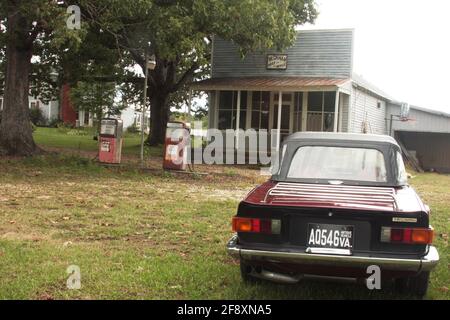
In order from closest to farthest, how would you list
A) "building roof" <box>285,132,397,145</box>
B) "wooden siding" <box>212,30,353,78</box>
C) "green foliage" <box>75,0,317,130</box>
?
"building roof" <box>285,132,397,145</box> → "green foliage" <box>75,0,317,130</box> → "wooden siding" <box>212,30,353,78</box>

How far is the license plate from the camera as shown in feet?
14.2

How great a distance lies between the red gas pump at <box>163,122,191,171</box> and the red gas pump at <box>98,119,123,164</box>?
1447 millimetres

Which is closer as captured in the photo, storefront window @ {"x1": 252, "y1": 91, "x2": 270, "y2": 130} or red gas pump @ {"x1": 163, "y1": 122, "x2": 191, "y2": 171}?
red gas pump @ {"x1": 163, "y1": 122, "x2": 191, "y2": 171}

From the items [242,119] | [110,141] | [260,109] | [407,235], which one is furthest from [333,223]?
[242,119]

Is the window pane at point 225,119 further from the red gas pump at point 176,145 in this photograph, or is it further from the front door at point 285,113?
the red gas pump at point 176,145

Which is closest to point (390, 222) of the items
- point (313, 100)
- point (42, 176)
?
point (42, 176)

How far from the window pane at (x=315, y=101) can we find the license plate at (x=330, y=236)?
59.0ft

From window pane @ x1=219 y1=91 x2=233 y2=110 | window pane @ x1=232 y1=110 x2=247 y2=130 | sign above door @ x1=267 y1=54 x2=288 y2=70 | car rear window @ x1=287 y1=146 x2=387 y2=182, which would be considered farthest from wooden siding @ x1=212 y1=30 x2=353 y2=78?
car rear window @ x1=287 y1=146 x2=387 y2=182

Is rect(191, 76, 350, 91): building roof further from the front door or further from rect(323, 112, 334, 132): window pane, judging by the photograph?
Result: rect(323, 112, 334, 132): window pane

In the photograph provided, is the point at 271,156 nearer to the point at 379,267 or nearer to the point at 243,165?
the point at 243,165

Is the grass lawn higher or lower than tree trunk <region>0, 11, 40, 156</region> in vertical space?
lower

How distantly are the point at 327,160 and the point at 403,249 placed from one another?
1.55 metres

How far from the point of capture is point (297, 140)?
582 cm
